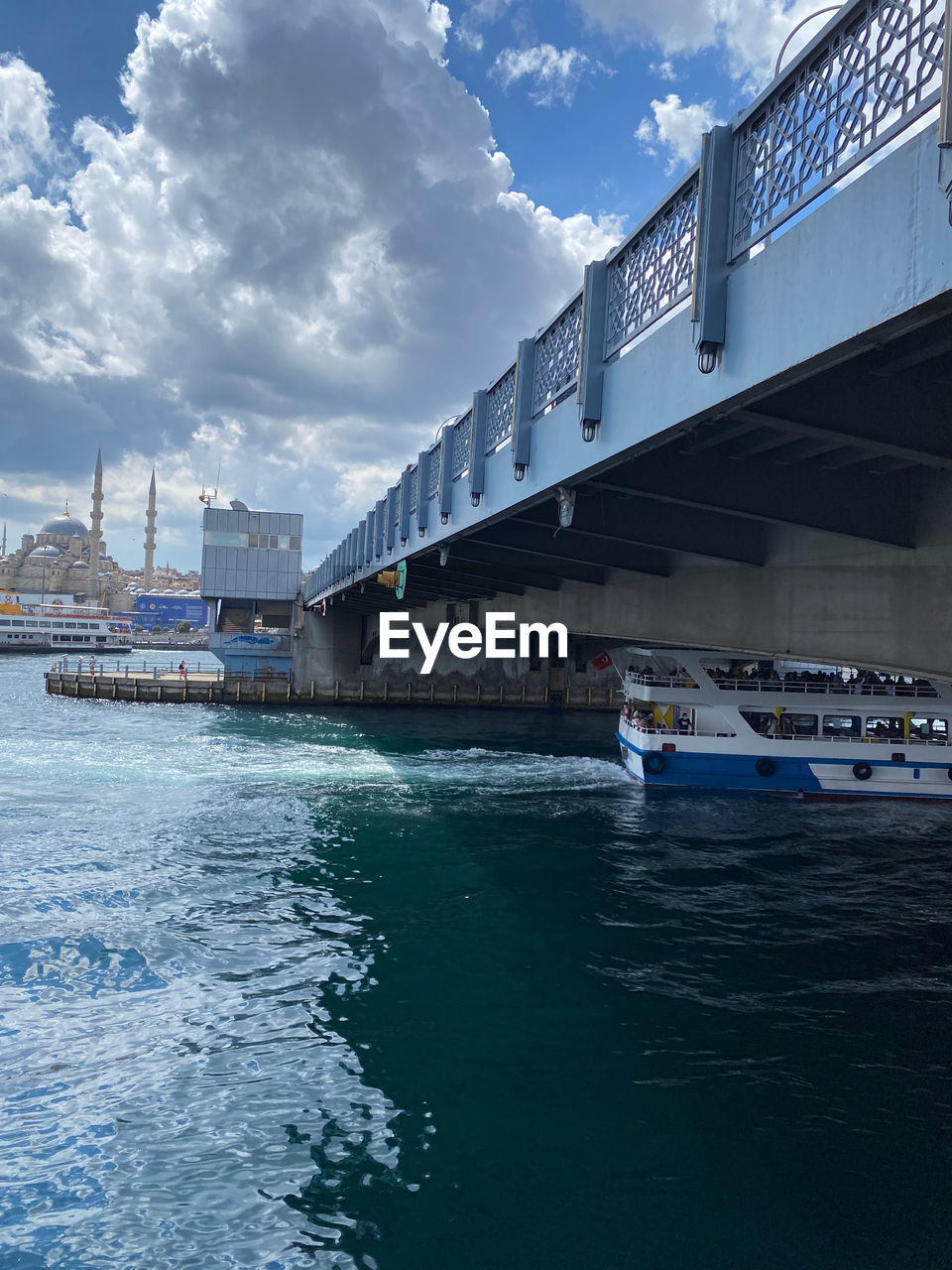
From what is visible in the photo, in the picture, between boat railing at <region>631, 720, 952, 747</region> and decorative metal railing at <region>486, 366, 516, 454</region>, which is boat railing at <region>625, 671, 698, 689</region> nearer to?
boat railing at <region>631, 720, 952, 747</region>

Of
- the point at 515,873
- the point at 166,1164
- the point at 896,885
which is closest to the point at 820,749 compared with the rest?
the point at 896,885

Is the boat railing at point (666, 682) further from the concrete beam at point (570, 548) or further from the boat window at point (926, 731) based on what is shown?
the concrete beam at point (570, 548)

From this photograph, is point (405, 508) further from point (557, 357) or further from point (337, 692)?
point (337, 692)

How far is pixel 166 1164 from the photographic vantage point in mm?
7832

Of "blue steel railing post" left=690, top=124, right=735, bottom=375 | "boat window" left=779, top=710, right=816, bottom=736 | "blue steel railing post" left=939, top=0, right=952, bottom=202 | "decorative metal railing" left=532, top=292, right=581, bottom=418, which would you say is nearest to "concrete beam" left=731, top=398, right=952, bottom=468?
"blue steel railing post" left=690, top=124, right=735, bottom=375

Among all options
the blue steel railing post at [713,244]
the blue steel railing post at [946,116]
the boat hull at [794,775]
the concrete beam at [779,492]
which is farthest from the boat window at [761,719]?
the blue steel railing post at [946,116]

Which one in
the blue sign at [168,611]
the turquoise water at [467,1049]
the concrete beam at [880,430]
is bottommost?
the turquoise water at [467,1049]

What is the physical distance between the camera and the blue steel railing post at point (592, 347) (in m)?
8.81

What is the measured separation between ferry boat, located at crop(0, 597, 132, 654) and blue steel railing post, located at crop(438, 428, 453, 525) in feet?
361

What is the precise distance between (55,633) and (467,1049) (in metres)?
119

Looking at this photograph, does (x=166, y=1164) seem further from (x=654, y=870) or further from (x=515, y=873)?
(x=654, y=870)

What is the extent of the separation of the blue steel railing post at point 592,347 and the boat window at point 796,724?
943 inches

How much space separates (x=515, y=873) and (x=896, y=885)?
8.20m

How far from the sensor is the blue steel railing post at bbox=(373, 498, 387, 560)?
2533cm
